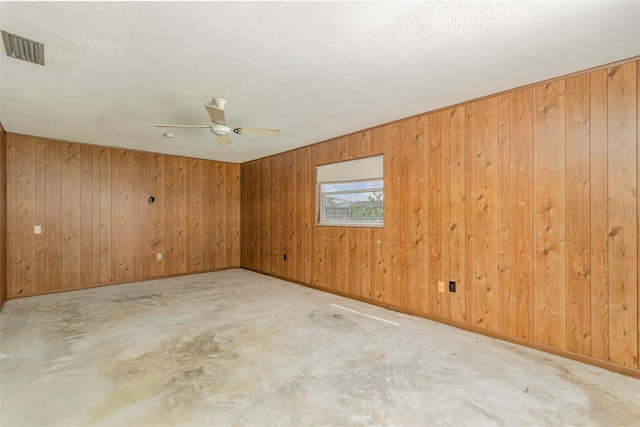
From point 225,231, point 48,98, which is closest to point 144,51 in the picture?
point 48,98

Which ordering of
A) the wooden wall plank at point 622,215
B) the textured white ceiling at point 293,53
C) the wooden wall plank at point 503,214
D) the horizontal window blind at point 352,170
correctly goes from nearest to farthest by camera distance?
1. the textured white ceiling at point 293,53
2. the wooden wall plank at point 622,215
3. the wooden wall plank at point 503,214
4. the horizontal window blind at point 352,170

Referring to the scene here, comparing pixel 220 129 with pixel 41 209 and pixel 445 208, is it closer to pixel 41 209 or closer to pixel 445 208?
pixel 445 208

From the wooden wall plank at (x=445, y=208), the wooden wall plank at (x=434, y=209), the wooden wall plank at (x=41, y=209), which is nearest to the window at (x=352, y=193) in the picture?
the wooden wall plank at (x=434, y=209)

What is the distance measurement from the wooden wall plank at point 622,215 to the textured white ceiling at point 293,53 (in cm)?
30

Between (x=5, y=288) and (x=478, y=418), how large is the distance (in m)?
6.04

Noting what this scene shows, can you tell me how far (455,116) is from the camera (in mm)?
3205

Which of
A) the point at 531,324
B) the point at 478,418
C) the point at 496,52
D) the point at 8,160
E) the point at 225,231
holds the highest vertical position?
the point at 496,52

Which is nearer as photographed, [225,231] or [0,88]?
[0,88]

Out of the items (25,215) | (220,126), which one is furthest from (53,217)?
(220,126)

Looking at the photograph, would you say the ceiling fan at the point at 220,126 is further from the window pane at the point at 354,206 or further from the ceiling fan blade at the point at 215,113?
the window pane at the point at 354,206

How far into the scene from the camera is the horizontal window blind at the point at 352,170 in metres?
4.04

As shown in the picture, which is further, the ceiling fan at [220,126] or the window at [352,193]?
the window at [352,193]

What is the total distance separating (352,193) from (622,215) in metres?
2.91

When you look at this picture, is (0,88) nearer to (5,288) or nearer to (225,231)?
(5,288)
